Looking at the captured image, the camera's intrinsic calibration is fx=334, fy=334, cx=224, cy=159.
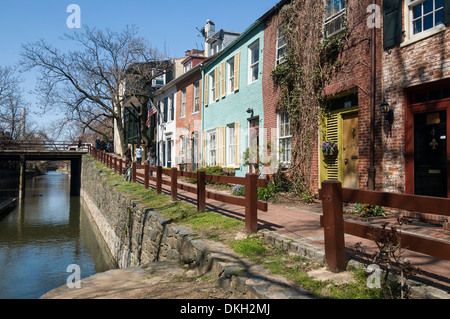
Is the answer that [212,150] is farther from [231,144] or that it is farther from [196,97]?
[196,97]

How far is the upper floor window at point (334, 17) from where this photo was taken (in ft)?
27.7

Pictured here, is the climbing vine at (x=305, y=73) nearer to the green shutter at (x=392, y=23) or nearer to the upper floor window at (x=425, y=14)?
the green shutter at (x=392, y=23)

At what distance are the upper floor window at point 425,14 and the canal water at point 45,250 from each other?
24.2ft

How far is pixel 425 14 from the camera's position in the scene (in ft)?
20.5

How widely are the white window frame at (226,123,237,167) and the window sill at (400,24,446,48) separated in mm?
8070

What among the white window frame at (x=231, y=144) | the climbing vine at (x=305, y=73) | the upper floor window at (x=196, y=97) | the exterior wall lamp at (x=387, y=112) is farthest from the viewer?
the upper floor window at (x=196, y=97)

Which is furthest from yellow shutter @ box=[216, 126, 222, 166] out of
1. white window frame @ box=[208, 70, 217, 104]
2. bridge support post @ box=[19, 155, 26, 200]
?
bridge support post @ box=[19, 155, 26, 200]

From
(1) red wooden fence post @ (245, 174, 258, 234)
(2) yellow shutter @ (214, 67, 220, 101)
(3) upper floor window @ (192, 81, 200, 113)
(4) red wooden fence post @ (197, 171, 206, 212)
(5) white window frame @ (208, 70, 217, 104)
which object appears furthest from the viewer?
(3) upper floor window @ (192, 81, 200, 113)

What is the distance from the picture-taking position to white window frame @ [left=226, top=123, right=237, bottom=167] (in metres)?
13.9

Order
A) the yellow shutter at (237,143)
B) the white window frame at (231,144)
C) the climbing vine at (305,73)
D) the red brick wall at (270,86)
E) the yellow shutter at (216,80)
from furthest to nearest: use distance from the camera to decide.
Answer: the yellow shutter at (216,80) < the white window frame at (231,144) < the yellow shutter at (237,143) < the red brick wall at (270,86) < the climbing vine at (305,73)

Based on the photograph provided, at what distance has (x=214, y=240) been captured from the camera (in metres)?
5.16

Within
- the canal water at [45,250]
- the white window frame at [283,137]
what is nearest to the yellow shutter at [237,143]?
the white window frame at [283,137]

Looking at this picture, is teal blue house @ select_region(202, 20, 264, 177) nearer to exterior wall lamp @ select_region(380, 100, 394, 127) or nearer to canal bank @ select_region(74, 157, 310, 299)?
canal bank @ select_region(74, 157, 310, 299)

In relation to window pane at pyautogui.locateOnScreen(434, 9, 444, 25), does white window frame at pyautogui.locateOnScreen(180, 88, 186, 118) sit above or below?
above
